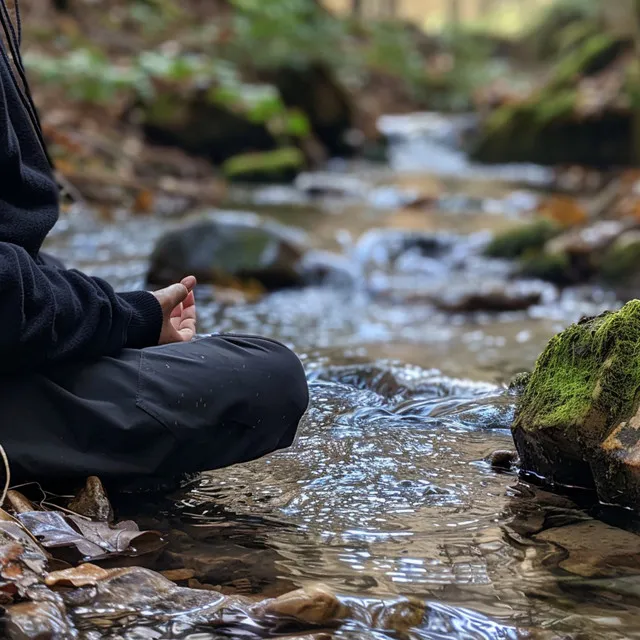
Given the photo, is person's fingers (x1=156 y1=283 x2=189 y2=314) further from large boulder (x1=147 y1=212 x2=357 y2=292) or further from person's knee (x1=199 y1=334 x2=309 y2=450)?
large boulder (x1=147 y1=212 x2=357 y2=292)

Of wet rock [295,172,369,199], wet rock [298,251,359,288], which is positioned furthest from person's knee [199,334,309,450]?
wet rock [295,172,369,199]

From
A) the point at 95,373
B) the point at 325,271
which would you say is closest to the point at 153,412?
the point at 95,373

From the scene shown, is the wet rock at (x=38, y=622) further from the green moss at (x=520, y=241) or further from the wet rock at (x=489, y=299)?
the green moss at (x=520, y=241)

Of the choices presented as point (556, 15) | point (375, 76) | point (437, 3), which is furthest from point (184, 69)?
point (437, 3)

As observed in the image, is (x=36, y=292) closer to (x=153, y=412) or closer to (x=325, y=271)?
(x=153, y=412)

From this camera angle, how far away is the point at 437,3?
164 ft

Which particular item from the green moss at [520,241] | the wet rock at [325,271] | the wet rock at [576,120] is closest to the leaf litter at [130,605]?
the wet rock at [325,271]

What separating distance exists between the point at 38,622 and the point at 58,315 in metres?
0.72

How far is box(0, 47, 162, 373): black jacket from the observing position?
2.04 m

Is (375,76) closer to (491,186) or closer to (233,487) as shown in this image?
(491,186)

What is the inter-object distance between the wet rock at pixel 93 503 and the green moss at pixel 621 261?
5.48 m

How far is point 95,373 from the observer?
7.45 ft

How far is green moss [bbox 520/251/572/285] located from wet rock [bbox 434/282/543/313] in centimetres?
64

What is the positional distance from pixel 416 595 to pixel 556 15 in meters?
33.0
